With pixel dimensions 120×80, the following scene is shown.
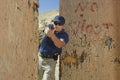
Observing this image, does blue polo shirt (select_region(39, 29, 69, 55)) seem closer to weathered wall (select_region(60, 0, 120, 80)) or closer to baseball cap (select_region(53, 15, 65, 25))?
baseball cap (select_region(53, 15, 65, 25))

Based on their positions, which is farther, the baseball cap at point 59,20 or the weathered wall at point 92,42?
the weathered wall at point 92,42

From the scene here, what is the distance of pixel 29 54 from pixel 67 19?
272 cm

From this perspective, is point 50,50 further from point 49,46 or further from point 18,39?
point 18,39

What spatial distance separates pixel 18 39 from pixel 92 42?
2792mm

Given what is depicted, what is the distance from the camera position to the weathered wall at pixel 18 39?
1.65m

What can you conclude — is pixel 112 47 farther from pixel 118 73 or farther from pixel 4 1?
pixel 4 1

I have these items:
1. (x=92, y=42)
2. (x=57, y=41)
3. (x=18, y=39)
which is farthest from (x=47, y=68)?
(x=18, y=39)

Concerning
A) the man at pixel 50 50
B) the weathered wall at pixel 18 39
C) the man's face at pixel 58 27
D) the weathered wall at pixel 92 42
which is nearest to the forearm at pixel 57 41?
Answer: the man at pixel 50 50

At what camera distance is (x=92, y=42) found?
4512mm

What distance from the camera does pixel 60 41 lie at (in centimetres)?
420

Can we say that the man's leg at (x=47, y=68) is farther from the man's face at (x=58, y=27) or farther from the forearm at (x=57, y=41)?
the man's face at (x=58, y=27)

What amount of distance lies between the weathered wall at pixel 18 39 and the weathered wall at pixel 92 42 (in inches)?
96.9

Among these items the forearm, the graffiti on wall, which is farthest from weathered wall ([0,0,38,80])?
the graffiti on wall

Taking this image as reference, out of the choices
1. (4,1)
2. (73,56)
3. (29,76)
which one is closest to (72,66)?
(73,56)
